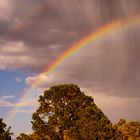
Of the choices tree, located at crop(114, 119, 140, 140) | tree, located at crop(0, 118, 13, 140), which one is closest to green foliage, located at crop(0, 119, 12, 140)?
tree, located at crop(0, 118, 13, 140)

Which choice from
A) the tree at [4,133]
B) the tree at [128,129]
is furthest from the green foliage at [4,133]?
the tree at [128,129]

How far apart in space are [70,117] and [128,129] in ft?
91.4

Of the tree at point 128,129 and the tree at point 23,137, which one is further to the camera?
the tree at point 128,129

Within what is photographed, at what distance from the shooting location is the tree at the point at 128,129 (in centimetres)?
8296

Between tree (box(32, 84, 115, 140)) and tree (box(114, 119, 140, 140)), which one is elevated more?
tree (box(114, 119, 140, 140))

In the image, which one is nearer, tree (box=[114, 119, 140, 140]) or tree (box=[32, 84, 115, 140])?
tree (box=[32, 84, 115, 140])

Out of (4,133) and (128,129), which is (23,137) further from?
(128,129)

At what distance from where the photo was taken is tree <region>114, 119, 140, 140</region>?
8296cm

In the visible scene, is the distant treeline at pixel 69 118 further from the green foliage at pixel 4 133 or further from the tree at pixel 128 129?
the tree at pixel 128 129

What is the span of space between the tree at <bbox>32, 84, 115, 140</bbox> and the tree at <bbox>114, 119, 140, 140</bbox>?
71.8 ft

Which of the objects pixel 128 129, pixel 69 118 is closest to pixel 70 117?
pixel 69 118

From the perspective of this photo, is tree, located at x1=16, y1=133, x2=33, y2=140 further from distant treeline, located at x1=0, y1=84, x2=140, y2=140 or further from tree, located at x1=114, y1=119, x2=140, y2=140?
tree, located at x1=114, y1=119, x2=140, y2=140

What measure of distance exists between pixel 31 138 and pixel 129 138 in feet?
85.7

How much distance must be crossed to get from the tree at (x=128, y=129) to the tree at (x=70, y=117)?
21.9 metres
